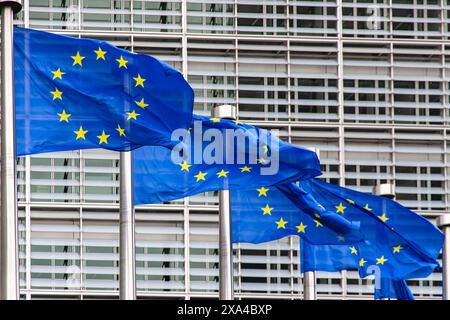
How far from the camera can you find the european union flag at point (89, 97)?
90.6 ft

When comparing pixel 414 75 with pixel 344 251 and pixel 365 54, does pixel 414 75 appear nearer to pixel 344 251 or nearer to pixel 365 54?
pixel 365 54

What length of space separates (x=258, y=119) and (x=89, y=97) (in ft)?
94.7

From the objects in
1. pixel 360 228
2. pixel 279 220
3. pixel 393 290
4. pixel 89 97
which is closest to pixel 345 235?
pixel 360 228

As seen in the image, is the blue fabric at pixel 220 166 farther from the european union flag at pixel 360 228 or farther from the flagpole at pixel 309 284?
the flagpole at pixel 309 284

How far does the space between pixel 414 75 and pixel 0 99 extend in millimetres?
33067

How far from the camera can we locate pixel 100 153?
55750mm

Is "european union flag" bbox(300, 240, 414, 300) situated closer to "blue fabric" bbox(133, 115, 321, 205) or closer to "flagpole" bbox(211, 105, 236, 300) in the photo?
"flagpole" bbox(211, 105, 236, 300)

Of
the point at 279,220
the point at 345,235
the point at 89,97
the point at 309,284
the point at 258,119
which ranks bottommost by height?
the point at 309,284

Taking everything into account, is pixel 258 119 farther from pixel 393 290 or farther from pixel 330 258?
pixel 330 258

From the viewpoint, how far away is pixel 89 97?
2777cm

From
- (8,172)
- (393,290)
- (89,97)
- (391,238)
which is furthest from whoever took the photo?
(393,290)

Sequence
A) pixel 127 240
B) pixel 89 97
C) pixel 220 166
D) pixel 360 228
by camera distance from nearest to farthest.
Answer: pixel 89 97, pixel 127 240, pixel 220 166, pixel 360 228

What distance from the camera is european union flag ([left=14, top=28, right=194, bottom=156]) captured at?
90.6ft
